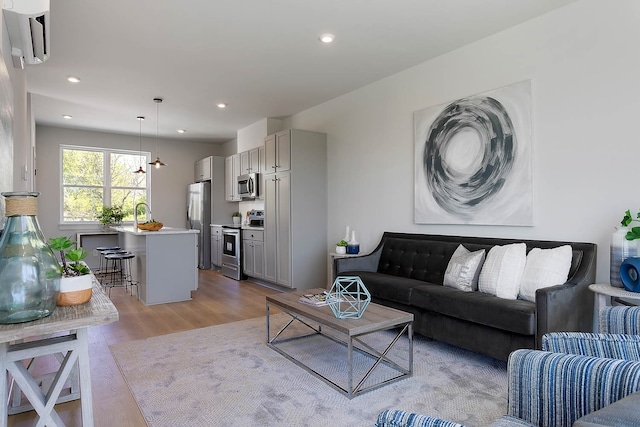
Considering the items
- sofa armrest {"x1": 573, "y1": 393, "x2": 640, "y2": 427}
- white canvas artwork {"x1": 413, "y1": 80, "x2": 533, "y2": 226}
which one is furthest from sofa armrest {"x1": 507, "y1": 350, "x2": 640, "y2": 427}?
white canvas artwork {"x1": 413, "y1": 80, "x2": 533, "y2": 226}

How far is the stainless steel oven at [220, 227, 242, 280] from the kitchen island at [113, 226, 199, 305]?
56.4 inches

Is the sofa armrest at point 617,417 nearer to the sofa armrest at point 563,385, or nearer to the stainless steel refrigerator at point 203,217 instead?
the sofa armrest at point 563,385

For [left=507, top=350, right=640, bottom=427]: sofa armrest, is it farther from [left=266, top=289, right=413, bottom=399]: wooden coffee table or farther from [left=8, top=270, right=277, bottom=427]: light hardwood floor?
[left=8, top=270, right=277, bottom=427]: light hardwood floor

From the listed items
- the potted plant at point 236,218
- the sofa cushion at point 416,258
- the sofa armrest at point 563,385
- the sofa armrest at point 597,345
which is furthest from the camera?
the potted plant at point 236,218

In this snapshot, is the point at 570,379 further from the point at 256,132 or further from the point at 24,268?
the point at 256,132

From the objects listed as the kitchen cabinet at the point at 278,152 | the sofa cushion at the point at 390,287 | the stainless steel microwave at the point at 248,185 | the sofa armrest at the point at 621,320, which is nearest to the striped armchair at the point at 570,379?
the sofa armrest at the point at 621,320

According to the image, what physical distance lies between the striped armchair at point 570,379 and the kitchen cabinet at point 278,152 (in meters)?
4.28

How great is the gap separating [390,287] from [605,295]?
5.19ft

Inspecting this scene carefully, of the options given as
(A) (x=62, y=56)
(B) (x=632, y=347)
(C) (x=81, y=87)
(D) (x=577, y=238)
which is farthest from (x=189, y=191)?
(B) (x=632, y=347)

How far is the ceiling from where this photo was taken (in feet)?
9.93

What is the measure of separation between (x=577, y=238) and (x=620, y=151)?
0.69m

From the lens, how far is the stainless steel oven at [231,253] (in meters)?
6.59

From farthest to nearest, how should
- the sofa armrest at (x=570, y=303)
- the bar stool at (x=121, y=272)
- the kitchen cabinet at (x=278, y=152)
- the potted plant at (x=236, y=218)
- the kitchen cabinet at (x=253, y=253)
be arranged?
1. the potted plant at (x=236, y=218)
2. the kitchen cabinet at (x=253, y=253)
3. the kitchen cabinet at (x=278, y=152)
4. the bar stool at (x=121, y=272)
5. the sofa armrest at (x=570, y=303)

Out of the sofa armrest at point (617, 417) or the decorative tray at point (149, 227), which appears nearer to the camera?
the sofa armrest at point (617, 417)
